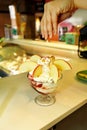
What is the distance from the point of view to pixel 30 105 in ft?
2.17

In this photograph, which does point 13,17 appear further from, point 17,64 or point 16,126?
point 16,126

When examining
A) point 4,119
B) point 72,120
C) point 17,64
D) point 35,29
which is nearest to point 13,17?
point 17,64

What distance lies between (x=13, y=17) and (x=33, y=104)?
1.13 m

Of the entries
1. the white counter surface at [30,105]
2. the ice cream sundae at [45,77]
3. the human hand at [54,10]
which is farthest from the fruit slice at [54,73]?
the human hand at [54,10]

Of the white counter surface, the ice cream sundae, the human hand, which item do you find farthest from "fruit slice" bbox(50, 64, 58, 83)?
the human hand

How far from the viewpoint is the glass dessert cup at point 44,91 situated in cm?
62

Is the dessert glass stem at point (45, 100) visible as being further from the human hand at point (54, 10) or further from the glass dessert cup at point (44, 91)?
the human hand at point (54, 10)

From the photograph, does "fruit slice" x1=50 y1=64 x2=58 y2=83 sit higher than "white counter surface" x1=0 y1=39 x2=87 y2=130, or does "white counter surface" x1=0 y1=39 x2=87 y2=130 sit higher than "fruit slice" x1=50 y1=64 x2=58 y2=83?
"fruit slice" x1=50 y1=64 x2=58 y2=83

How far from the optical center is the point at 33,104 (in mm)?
668

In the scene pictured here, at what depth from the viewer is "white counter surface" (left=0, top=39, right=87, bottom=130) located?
1.84 ft

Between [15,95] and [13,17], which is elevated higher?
[13,17]

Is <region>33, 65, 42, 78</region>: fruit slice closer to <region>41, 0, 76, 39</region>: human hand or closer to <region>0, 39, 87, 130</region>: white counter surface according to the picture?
<region>0, 39, 87, 130</region>: white counter surface

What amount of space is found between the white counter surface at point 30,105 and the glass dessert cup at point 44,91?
19 mm

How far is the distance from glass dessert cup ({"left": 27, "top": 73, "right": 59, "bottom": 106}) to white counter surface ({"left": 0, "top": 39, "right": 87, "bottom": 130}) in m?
0.02
